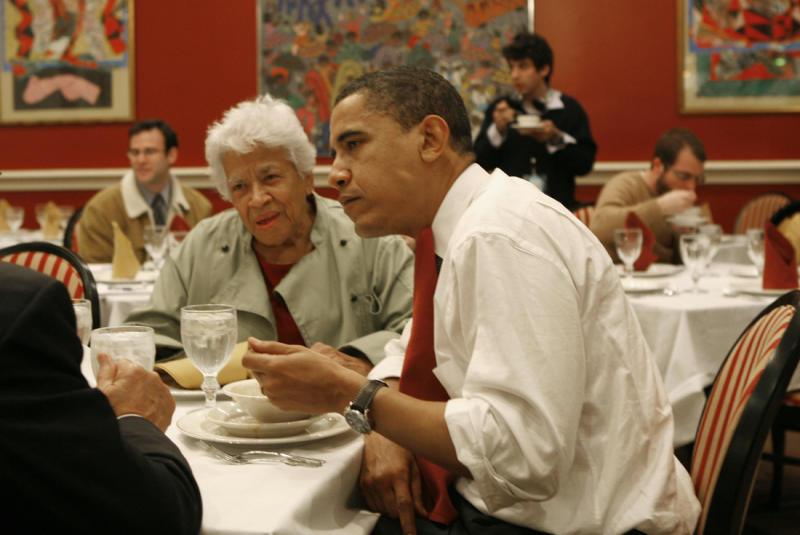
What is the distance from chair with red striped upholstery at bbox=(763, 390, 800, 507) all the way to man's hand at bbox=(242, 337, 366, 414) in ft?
6.10

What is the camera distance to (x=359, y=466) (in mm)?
1350

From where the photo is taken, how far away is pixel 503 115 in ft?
17.5

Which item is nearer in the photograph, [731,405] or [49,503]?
[49,503]

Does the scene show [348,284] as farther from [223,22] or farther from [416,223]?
[223,22]

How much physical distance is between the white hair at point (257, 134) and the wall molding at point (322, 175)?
3.91m

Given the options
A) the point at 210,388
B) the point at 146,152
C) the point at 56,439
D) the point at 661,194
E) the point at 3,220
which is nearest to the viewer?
the point at 56,439

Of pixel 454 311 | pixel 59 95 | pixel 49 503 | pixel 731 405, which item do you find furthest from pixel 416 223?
pixel 59 95

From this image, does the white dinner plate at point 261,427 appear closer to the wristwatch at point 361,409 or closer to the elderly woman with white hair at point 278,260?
the wristwatch at point 361,409

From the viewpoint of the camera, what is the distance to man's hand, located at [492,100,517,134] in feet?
17.5

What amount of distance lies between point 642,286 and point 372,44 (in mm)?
4059

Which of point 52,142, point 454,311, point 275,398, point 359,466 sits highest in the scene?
point 52,142

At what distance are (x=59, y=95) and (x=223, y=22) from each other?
1512mm

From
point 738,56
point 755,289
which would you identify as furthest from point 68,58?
point 755,289

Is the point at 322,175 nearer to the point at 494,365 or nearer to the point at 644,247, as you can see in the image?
the point at 644,247
